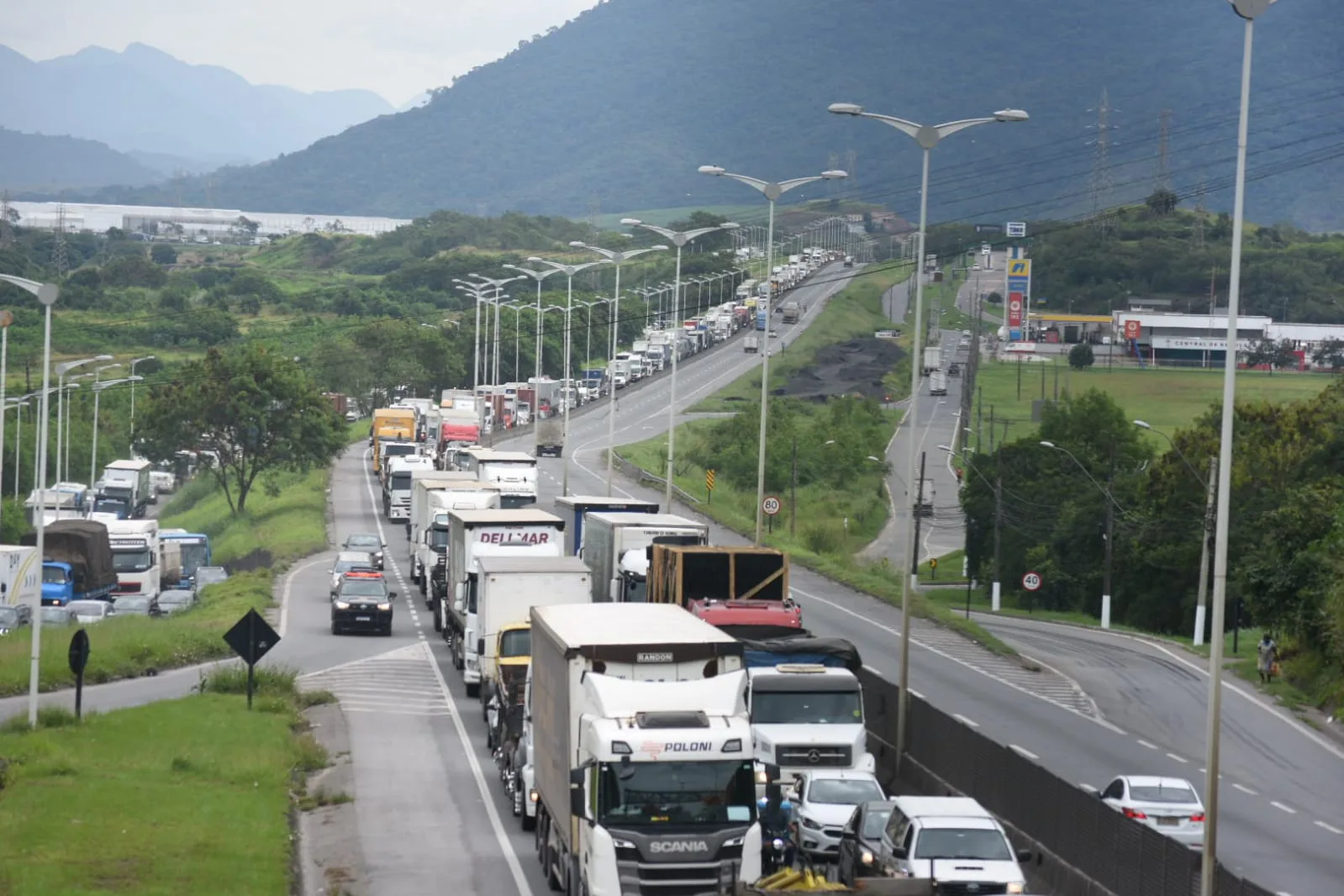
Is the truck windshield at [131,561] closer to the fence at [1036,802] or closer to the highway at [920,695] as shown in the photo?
the highway at [920,695]

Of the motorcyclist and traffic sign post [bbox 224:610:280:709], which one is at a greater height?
traffic sign post [bbox 224:610:280:709]

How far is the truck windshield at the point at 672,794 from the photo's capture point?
1864cm

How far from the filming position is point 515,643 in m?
31.8

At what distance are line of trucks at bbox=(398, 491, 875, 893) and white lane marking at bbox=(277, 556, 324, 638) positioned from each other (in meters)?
7.29

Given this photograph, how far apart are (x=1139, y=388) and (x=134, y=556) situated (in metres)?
104

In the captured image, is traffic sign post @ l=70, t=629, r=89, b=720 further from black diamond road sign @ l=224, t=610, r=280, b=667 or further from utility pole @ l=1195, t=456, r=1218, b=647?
utility pole @ l=1195, t=456, r=1218, b=647

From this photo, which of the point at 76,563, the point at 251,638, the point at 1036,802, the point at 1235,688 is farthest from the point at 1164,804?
the point at 76,563

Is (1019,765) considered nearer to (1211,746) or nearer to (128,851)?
(1211,746)

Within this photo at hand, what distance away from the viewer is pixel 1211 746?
18.9 metres

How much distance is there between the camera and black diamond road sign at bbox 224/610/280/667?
31156 millimetres

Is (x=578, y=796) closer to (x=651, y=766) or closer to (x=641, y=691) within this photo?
(x=651, y=766)

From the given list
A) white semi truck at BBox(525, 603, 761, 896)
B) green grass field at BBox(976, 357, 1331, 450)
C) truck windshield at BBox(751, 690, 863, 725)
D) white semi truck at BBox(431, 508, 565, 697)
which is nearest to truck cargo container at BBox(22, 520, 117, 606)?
white semi truck at BBox(431, 508, 565, 697)

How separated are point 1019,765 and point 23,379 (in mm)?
107468

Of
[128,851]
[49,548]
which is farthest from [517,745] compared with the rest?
[49,548]
